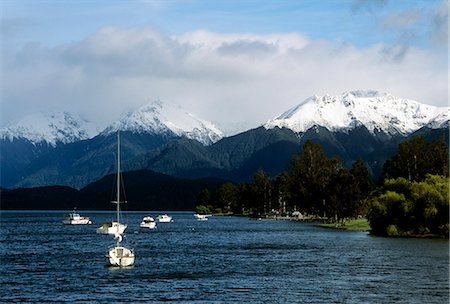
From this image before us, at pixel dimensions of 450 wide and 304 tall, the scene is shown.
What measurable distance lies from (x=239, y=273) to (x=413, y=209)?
6228 cm

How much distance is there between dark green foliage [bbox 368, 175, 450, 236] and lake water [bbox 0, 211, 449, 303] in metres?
7.27

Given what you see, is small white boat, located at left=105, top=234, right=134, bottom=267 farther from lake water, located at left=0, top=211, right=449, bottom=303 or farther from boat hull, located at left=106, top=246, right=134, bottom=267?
lake water, located at left=0, top=211, right=449, bottom=303

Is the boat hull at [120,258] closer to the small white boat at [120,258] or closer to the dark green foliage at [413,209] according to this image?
the small white boat at [120,258]

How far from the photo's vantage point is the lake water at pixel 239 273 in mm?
67250

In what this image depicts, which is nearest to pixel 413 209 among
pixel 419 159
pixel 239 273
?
pixel 419 159

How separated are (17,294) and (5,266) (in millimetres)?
28447

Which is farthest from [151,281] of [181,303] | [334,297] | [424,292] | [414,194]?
[414,194]

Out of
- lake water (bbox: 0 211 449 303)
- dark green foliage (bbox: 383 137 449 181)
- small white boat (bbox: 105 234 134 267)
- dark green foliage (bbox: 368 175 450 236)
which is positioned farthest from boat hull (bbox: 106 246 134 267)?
dark green foliage (bbox: 383 137 449 181)

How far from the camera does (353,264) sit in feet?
306

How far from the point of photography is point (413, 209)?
13850cm

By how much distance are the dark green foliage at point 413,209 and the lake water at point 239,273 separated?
7.27m

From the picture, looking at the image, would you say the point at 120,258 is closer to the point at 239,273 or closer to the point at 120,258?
the point at 120,258

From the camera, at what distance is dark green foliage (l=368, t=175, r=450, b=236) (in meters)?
134

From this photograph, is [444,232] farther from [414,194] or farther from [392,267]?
[392,267]
